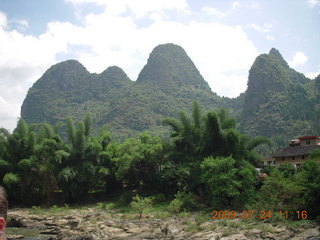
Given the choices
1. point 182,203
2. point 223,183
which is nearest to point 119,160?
point 182,203

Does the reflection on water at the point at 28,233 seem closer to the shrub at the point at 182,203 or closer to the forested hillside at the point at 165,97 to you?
the shrub at the point at 182,203

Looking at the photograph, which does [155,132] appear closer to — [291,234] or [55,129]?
[55,129]

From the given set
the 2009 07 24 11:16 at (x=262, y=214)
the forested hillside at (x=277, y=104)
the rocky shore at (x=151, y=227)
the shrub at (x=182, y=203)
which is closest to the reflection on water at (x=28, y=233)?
the rocky shore at (x=151, y=227)

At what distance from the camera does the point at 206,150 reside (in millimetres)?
20703

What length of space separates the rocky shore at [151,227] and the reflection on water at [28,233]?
0.34 metres

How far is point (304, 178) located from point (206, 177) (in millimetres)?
5267

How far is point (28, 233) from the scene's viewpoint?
1578cm

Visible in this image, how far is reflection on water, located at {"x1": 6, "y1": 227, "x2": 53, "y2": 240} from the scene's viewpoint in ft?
48.4

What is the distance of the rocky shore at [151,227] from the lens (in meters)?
11.2

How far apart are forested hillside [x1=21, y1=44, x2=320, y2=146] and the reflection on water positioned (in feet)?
151

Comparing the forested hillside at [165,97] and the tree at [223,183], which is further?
the forested hillside at [165,97]

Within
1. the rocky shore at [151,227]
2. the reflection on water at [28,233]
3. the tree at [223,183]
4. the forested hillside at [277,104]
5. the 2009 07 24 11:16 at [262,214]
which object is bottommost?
the reflection on water at [28,233]

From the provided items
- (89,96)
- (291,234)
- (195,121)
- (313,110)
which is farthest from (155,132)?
(291,234)

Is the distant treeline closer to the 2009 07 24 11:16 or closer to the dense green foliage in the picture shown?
the 2009 07 24 11:16
